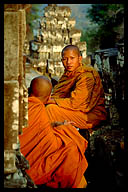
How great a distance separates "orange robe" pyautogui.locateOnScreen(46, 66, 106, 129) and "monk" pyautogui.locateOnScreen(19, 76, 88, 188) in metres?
0.98

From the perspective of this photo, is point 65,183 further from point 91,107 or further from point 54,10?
point 54,10

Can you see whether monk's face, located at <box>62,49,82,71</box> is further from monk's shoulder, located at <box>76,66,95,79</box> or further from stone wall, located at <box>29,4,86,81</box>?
stone wall, located at <box>29,4,86,81</box>

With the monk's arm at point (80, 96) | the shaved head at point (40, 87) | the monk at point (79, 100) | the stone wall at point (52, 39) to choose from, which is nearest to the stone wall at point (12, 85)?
the shaved head at point (40, 87)

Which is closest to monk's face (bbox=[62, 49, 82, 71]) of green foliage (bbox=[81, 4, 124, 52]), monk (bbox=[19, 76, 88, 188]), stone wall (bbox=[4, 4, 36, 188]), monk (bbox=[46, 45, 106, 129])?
monk (bbox=[46, 45, 106, 129])

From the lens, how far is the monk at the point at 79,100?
12.9 ft

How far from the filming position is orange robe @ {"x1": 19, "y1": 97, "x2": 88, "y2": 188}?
264cm

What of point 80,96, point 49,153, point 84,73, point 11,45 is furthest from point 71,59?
point 11,45

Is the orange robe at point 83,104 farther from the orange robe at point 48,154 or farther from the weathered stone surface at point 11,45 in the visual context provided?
the weathered stone surface at point 11,45

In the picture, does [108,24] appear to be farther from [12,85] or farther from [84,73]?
[12,85]

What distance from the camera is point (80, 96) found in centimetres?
400

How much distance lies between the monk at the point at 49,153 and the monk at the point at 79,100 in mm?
985

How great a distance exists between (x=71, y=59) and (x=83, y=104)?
2.73ft
